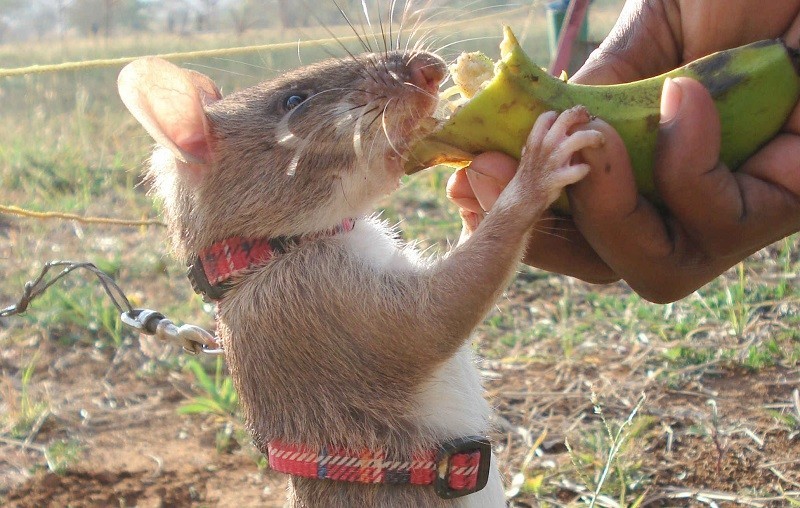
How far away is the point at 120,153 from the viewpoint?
333 inches

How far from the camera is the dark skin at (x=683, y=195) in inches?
85.2

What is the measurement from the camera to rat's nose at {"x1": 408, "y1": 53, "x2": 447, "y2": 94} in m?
2.54

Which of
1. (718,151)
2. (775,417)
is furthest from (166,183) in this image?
(775,417)

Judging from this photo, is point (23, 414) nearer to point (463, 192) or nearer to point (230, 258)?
point (230, 258)

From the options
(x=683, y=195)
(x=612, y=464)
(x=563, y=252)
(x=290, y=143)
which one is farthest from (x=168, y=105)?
(x=612, y=464)

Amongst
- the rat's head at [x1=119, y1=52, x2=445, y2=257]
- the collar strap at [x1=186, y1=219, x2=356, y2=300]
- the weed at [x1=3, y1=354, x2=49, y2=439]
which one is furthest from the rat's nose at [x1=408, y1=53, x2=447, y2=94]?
the weed at [x1=3, y1=354, x2=49, y2=439]

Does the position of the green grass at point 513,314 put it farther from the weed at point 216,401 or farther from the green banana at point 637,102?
the green banana at point 637,102

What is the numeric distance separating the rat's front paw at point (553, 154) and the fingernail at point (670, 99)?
18cm

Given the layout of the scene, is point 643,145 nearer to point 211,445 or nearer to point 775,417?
point 775,417

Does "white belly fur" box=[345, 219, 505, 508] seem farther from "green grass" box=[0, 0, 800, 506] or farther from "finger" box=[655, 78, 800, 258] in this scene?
"finger" box=[655, 78, 800, 258]

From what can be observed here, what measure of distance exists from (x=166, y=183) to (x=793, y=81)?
6.34 feet

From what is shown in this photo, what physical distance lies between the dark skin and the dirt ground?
0.84m

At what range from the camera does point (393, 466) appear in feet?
8.09

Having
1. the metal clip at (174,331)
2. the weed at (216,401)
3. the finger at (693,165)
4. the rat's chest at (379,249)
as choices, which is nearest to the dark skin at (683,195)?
the finger at (693,165)
